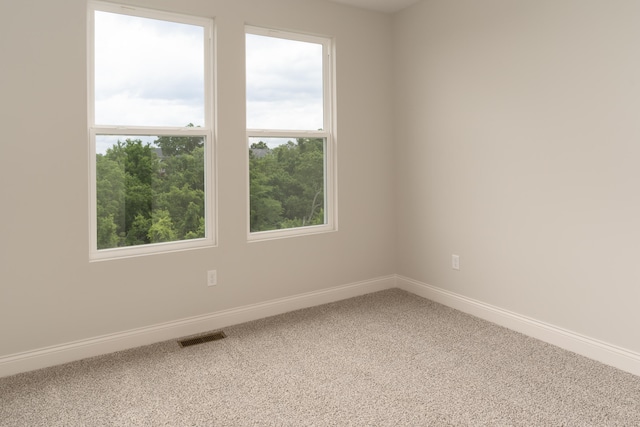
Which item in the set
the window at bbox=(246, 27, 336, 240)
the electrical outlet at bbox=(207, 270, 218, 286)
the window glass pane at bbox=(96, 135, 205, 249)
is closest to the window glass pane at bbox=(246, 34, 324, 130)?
the window at bbox=(246, 27, 336, 240)

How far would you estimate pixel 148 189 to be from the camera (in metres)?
3.07

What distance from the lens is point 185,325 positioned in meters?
3.16

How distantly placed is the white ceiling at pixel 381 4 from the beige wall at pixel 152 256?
79mm

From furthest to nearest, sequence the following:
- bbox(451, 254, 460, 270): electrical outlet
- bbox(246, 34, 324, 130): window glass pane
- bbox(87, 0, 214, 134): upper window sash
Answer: bbox(451, 254, 460, 270): electrical outlet, bbox(246, 34, 324, 130): window glass pane, bbox(87, 0, 214, 134): upper window sash

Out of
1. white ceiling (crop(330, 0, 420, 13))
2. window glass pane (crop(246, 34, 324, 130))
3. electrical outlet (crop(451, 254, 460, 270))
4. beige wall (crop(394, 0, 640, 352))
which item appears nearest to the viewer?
beige wall (crop(394, 0, 640, 352))

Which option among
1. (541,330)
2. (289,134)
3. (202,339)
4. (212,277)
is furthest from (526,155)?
(202,339)

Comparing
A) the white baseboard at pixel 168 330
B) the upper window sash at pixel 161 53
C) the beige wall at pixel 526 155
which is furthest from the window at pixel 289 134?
the beige wall at pixel 526 155

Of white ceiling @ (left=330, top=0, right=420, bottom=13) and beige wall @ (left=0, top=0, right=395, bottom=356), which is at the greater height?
white ceiling @ (left=330, top=0, right=420, bottom=13)

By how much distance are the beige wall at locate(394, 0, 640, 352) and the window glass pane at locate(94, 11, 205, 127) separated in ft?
6.25

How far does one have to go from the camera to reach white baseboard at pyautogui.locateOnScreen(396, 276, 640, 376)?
258 centimetres

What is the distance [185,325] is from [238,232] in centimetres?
78

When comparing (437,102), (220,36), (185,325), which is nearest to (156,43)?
(220,36)

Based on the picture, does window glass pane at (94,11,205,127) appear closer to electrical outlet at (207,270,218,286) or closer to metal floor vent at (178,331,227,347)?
electrical outlet at (207,270,218,286)

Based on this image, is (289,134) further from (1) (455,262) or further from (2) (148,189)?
(1) (455,262)
